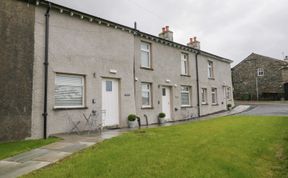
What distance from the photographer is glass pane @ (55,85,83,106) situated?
1128 centimetres

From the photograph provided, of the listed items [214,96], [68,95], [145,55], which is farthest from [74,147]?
[214,96]

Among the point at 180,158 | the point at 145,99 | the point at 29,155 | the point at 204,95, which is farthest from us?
the point at 204,95

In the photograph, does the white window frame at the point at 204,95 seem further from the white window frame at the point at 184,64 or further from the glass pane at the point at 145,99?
the glass pane at the point at 145,99

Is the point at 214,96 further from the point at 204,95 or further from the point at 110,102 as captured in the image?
the point at 110,102

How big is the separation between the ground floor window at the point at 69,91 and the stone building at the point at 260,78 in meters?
32.9

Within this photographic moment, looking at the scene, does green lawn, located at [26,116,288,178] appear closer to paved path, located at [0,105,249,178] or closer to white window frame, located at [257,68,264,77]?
paved path, located at [0,105,249,178]

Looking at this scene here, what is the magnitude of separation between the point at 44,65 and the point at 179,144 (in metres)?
6.17

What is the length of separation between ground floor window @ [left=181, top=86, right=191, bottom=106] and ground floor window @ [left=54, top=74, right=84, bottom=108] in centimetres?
903

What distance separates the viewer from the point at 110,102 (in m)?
13.6

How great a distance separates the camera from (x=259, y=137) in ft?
31.9

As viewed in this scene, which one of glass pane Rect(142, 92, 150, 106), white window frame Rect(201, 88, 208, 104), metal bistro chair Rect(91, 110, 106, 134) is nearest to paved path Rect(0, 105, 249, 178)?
metal bistro chair Rect(91, 110, 106, 134)

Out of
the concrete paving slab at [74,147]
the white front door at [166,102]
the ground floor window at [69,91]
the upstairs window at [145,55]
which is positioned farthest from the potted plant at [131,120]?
the concrete paving slab at [74,147]

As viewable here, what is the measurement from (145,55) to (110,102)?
437cm

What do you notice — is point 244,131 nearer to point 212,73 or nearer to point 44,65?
point 44,65
